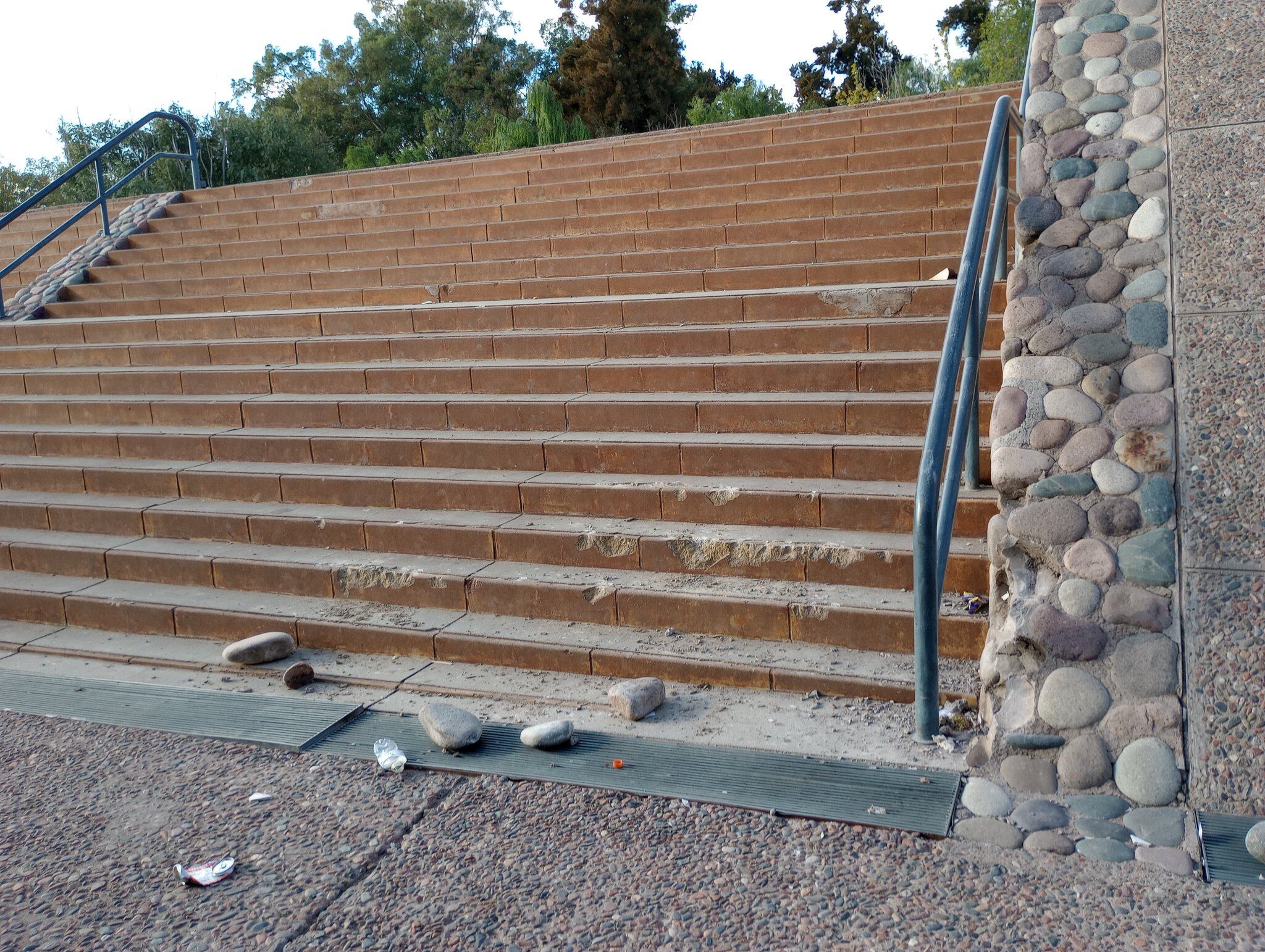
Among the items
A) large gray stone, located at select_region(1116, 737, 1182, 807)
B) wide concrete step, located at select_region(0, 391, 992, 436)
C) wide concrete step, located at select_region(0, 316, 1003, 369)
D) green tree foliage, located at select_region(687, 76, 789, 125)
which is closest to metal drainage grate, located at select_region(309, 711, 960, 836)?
large gray stone, located at select_region(1116, 737, 1182, 807)

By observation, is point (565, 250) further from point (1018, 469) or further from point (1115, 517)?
point (1115, 517)

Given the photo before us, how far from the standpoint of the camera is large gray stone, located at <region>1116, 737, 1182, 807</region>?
102 inches

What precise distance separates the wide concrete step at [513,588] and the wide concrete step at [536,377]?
4.13ft

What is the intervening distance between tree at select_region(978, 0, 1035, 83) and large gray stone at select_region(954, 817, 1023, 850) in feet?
50.4

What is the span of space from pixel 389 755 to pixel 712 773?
1.03 meters

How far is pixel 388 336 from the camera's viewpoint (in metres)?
6.25

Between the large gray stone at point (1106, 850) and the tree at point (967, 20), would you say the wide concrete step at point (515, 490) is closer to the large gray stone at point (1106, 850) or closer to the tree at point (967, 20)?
the large gray stone at point (1106, 850)

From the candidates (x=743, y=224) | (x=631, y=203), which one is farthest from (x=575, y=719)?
(x=631, y=203)

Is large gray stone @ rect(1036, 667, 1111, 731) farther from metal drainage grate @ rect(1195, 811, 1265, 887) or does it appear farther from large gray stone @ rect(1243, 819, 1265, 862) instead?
large gray stone @ rect(1243, 819, 1265, 862)

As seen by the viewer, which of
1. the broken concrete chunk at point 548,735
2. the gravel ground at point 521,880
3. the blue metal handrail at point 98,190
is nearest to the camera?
the gravel ground at point 521,880

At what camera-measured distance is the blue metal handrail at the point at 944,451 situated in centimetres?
279

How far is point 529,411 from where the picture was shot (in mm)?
5109

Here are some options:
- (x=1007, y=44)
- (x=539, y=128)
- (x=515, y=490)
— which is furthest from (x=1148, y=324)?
(x=1007, y=44)

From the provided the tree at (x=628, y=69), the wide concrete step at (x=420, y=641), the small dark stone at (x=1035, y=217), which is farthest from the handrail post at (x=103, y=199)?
the tree at (x=628, y=69)
